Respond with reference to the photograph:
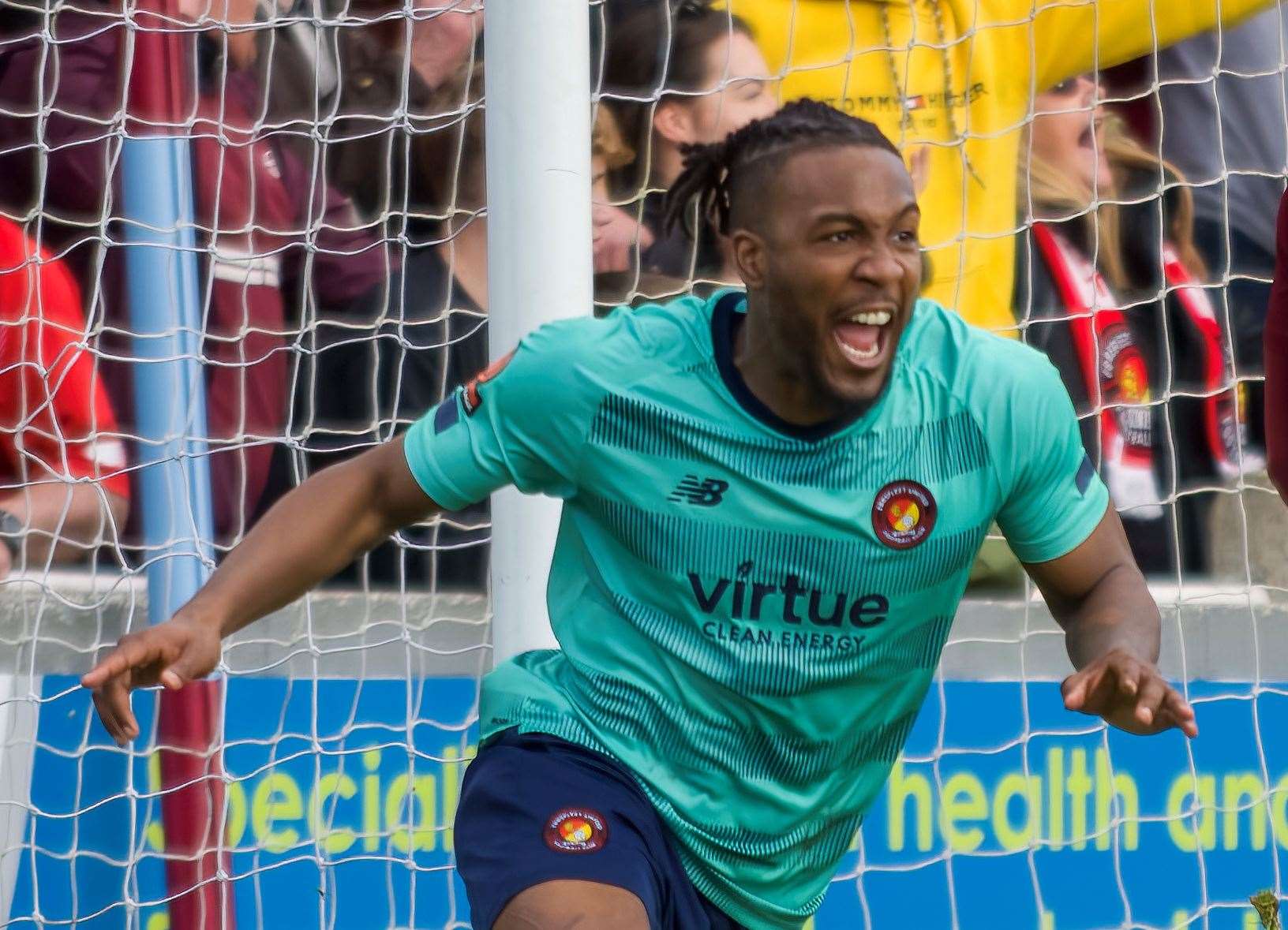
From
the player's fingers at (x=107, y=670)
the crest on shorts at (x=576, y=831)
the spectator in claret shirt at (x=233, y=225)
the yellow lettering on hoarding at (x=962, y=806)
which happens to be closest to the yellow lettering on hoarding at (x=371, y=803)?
the spectator in claret shirt at (x=233, y=225)

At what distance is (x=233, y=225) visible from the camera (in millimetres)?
3785

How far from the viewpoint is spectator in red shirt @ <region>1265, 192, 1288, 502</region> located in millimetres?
2158

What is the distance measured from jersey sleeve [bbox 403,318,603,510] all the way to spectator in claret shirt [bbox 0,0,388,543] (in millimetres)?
1556

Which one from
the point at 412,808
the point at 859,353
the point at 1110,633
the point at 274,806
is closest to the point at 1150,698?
the point at 1110,633

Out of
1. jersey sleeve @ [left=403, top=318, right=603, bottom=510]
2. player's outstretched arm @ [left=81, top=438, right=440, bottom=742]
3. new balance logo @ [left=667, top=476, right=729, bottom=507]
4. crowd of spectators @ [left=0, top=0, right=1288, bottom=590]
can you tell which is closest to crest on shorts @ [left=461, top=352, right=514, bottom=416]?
jersey sleeve @ [left=403, top=318, right=603, bottom=510]

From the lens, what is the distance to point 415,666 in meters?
3.64

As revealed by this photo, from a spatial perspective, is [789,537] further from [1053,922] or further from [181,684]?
[1053,922]

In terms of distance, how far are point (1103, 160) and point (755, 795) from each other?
228 centimetres

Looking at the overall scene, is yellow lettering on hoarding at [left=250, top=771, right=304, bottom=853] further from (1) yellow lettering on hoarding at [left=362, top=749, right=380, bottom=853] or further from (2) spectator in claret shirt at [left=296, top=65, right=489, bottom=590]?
(2) spectator in claret shirt at [left=296, top=65, right=489, bottom=590]

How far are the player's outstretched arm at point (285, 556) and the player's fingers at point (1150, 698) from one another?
934 millimetres

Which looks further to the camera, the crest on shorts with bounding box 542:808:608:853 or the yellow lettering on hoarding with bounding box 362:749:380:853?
the yellow lettering on hoarding with bounding box 362:749:380:853

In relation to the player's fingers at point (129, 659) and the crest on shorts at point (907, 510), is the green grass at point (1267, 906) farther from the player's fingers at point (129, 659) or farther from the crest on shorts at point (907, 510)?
the player's fingers at point (129, 659)

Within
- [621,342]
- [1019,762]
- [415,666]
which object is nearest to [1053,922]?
[1019,762]

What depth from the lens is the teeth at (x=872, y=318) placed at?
6.87 feet
